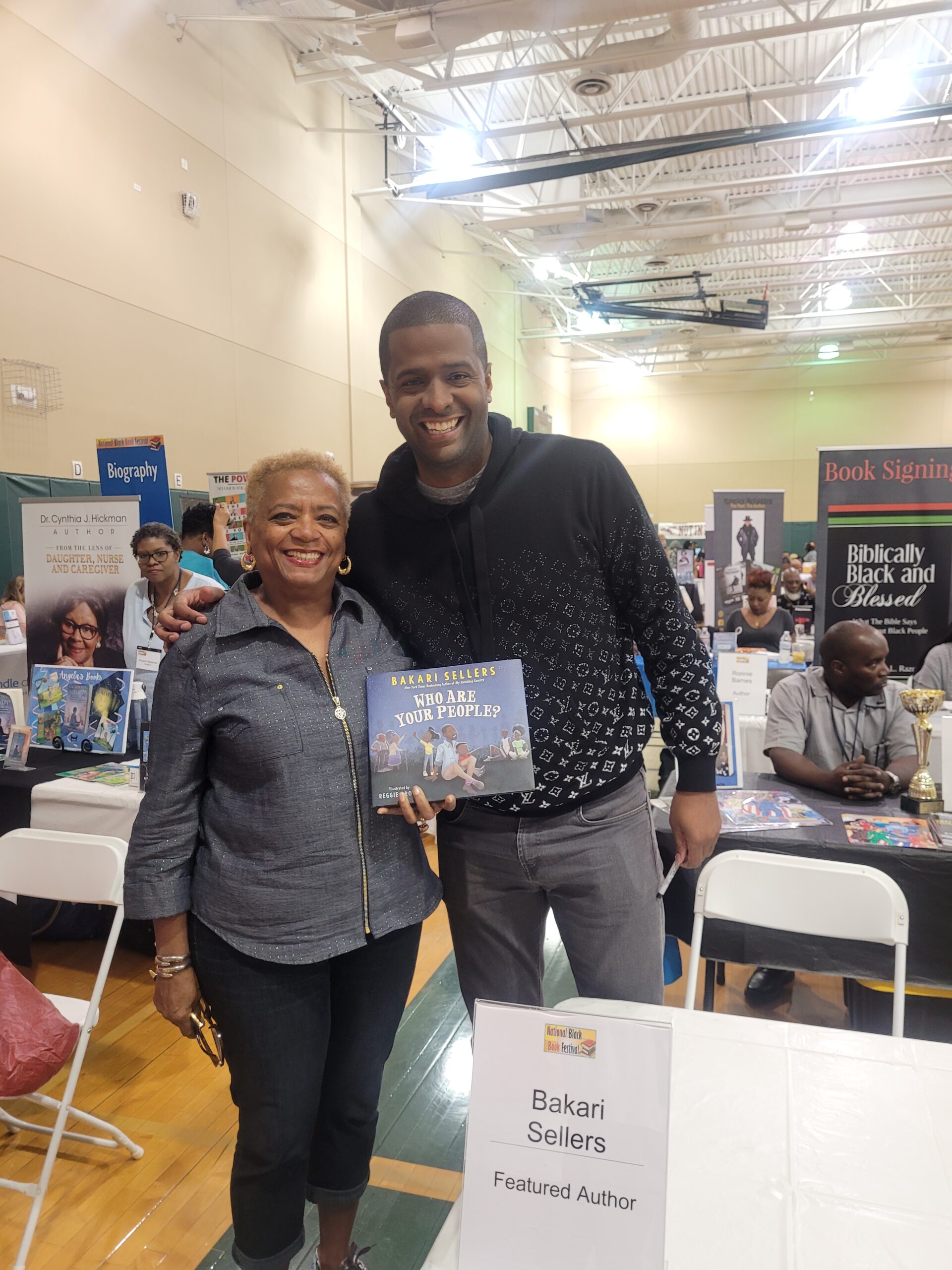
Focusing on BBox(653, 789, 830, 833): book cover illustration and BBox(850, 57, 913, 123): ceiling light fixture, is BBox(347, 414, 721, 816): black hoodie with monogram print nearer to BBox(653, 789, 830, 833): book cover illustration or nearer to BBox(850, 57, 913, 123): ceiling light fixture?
BBox(653, 789, 830, 833): book cover illustration

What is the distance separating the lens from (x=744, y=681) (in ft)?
14.0

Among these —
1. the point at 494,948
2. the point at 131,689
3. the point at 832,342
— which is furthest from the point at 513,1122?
the point at 832,342

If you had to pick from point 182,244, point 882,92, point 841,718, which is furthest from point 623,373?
point 841,718

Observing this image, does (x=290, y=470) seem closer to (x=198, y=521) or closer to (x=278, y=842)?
(x=278, y=842)

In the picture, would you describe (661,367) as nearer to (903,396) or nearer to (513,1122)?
(903,396)

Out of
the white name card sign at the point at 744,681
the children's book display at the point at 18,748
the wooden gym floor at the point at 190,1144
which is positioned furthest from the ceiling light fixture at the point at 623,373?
the wooden gym floor at the point at 190,1144

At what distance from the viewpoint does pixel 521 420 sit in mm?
17141

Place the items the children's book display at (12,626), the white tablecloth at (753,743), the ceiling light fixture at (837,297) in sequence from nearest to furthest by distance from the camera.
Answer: the white tablecloth at (753,743) → the children's book display at (12,626) → the ceiling light fixture at (837,297)

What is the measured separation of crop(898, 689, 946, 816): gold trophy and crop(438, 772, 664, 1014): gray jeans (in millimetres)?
1468

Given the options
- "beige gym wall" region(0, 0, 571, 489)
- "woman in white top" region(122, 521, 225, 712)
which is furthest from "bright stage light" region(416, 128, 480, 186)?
"woman in white top" region(122, 521, 225, 712)

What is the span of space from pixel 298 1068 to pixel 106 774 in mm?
2191

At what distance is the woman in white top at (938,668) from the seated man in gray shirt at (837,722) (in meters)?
0.70

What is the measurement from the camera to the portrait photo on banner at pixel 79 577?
400 centimetres

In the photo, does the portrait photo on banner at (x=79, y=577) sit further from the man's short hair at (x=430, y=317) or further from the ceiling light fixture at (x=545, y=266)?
the ceiling light fixture at (x=545, y=266)
